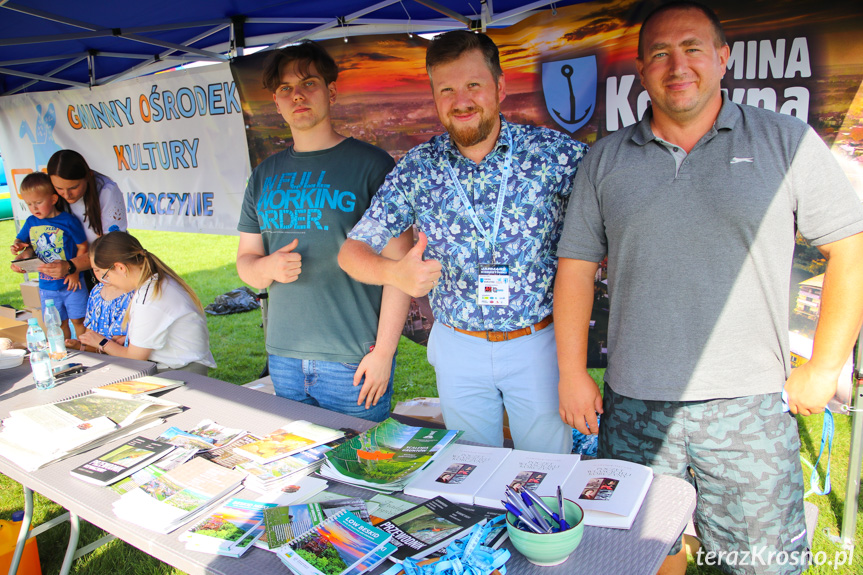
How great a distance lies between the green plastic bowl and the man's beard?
109 centimetres

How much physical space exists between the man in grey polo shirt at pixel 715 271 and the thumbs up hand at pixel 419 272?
15.8 inches

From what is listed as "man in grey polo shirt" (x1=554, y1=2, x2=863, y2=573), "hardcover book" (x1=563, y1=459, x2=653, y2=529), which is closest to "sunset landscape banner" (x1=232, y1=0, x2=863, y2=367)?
"man in grey polo shirt" (x1=554, y1=2, x2=863, y2=573)

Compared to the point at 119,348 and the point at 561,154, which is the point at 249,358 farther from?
the point at 561,154

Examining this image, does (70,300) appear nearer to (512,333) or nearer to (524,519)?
(512,333)

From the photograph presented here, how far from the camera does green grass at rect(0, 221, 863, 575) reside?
2402mm

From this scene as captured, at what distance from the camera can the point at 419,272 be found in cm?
152

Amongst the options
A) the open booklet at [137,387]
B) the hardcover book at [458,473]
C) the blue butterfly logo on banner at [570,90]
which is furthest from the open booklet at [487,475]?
the blue butterfly logo on banner at [570,90]

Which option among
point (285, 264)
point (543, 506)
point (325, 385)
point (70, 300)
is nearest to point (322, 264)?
point (285, 264)

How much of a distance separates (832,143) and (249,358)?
4485 millimetres

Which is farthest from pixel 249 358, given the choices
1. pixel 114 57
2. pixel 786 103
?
pixel 786 103

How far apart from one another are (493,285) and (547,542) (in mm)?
820

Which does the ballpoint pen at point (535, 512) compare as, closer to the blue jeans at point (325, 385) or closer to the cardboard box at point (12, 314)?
the blue jeans at point (325, 385)

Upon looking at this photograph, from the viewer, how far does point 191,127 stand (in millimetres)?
4246

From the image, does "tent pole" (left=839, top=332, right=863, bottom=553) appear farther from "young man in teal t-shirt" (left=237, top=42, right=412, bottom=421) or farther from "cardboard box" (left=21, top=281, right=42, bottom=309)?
"cardboard box" (left=21, top=281, right=42, bottom=309)
